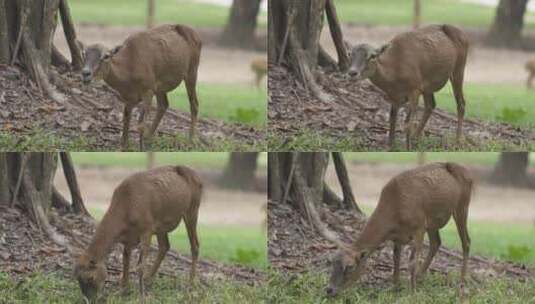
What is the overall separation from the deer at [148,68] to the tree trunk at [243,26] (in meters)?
0.64

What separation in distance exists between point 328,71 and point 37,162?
238 cm

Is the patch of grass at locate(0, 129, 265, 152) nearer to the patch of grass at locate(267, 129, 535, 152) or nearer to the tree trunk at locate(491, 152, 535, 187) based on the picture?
the patch of grass at locate(267, 129, 535, 152)

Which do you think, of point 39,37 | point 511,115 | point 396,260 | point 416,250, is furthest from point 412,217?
point 39,37

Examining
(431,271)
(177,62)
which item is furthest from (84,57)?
(431,271)

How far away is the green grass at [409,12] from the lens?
54.5 feet

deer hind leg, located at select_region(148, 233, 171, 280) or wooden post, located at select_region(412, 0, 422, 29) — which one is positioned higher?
wooden post, located at select_region(412, 0, 422, 29)

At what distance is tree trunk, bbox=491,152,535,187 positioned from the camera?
16.9 meters

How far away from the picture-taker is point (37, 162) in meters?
16.7

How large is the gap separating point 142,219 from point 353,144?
1703mm

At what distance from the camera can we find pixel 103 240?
611 inches

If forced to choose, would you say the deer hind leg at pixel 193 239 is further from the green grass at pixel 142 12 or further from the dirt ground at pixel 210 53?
the green grass at pixel 142 12

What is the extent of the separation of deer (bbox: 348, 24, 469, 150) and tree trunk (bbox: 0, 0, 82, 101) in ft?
7.75

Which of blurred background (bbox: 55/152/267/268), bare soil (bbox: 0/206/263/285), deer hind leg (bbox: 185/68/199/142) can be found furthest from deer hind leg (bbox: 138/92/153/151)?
bare soil (bbox: 0/206/263/285)

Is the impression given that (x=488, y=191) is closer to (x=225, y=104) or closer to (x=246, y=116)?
(x=246, y=116)
